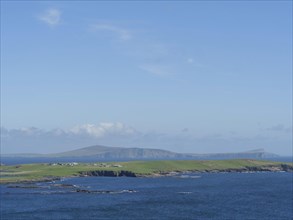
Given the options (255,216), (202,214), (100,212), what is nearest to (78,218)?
(100,212)

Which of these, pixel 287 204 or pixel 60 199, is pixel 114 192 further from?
pixel 287 204

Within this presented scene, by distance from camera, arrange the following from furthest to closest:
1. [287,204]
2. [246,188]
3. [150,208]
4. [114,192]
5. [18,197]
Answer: [246,188], [114,192], [18,197], [287,204], [150,208]

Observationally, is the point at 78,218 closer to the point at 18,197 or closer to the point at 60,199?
the point at 60,199

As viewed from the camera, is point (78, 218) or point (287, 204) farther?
point (287, 204)

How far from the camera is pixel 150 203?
142 meters

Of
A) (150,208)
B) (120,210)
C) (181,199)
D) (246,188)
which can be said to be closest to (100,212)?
(120,210)

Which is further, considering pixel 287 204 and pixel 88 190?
pixel 88 190

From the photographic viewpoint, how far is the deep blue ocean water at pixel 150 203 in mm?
121875

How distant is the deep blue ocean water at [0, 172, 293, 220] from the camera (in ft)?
400

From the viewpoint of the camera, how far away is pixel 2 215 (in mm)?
120250

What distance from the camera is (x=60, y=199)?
149500mm

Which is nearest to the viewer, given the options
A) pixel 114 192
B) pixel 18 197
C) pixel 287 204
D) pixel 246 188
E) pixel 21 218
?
pixel 21 218

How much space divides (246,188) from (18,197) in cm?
8672

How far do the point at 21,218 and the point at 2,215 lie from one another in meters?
7.76
